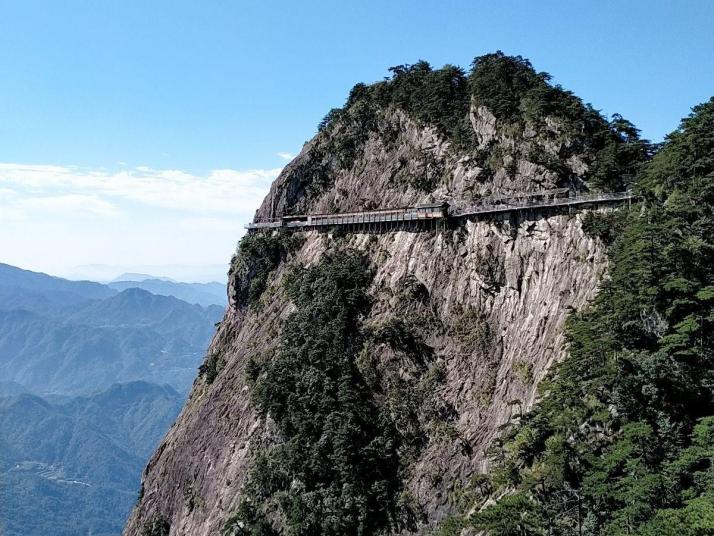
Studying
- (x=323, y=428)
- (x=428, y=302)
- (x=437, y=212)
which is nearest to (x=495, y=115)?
(x=437, y=212)

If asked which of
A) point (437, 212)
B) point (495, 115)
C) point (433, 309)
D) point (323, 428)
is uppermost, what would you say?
point (495, 115)

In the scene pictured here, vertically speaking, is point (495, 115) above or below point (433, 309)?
above

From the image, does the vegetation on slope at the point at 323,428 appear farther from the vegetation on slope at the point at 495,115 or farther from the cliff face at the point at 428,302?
the vegetation on slope at the point at 495,115

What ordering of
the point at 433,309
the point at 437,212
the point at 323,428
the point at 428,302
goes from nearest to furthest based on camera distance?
1. the point at 323,428
2. the point at 433,309
3. the point at 428,302
4. the point at 437,212

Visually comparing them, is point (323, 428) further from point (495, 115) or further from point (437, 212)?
point (495, 115)

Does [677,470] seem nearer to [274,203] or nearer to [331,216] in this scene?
[331,216]

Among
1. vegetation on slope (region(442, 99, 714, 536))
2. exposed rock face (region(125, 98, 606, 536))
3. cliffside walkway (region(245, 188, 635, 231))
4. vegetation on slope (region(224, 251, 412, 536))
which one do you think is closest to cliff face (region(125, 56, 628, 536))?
exposed rock face (region(125, 98, 606, 536))

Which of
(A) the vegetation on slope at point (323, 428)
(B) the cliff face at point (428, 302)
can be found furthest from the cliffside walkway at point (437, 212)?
(A) the vegetation on slope at point (323, 428)
